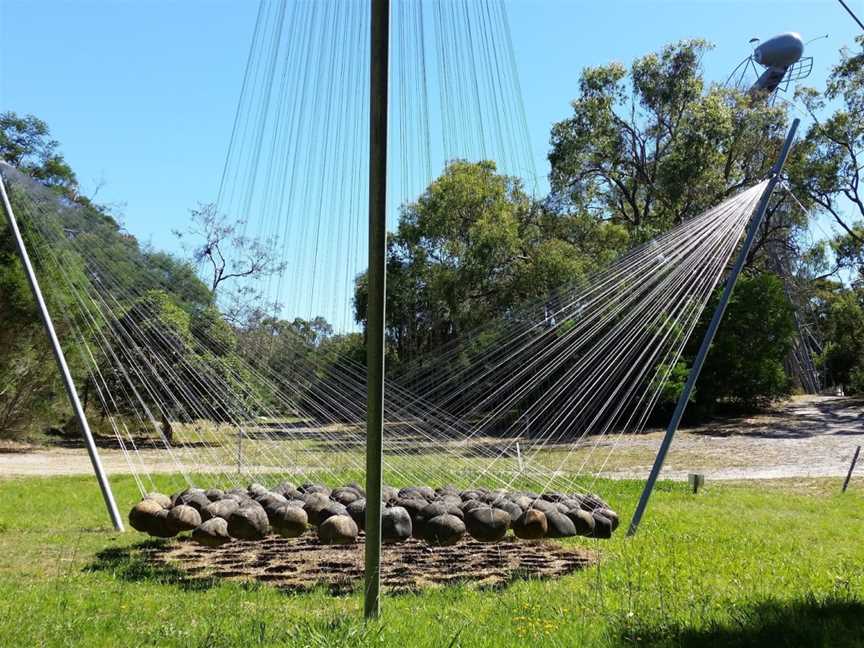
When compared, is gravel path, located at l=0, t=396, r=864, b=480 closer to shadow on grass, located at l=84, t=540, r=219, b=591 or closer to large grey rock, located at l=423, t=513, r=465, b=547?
shadow on grass, located at l=84, t=540, r=219, b=591

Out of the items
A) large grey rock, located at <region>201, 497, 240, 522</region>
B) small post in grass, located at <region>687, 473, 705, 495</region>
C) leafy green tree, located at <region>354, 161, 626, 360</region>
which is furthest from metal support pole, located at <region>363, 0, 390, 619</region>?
leafy green tree, located at <region>354, 161, 626, 360</region>

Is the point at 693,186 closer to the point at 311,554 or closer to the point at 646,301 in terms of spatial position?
the point at 646,301

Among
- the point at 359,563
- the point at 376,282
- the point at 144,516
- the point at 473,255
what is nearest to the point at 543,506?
the point at 359,563

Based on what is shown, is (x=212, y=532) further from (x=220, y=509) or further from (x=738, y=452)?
(x=738, y=452)

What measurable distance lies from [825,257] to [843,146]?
8.71 metres

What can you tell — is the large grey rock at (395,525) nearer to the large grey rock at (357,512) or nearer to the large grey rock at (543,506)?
the large grey rock at (357,512)

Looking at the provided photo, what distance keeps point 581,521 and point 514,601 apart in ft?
3.57

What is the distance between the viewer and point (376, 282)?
5.03 meters

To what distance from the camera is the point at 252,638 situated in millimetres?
4816

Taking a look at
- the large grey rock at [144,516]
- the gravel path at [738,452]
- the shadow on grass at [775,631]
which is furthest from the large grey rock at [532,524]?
the gravel path at [738,452]

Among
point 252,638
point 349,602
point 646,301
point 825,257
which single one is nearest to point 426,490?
point 349,602

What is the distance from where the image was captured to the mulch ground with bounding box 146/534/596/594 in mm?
7051

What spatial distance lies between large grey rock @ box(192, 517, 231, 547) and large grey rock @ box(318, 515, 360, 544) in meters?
0.99

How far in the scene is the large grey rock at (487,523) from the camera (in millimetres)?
6254
